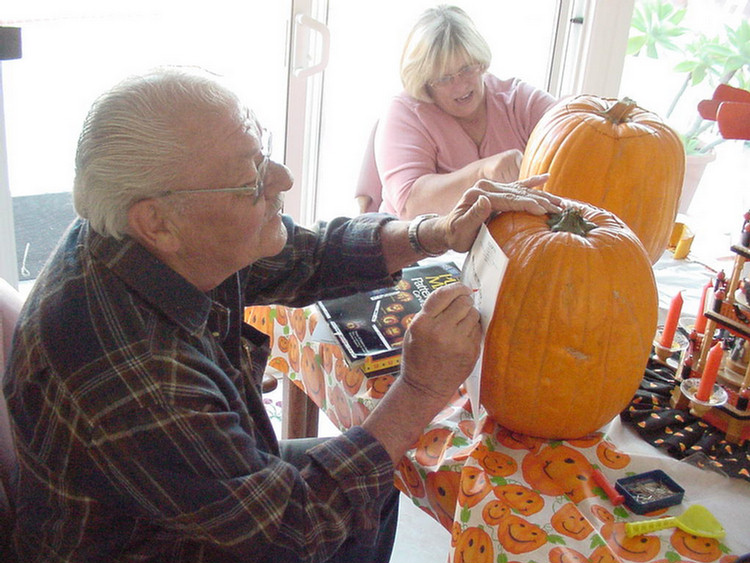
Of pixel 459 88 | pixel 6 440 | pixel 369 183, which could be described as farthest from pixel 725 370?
pixel 369 183

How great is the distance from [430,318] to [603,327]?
0.76 feet

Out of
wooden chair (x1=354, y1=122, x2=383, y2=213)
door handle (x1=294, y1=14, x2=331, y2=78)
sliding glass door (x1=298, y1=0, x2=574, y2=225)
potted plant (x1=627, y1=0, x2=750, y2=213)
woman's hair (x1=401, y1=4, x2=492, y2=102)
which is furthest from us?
potted plant (x1=627, y1=0, x2=750, y2=213)

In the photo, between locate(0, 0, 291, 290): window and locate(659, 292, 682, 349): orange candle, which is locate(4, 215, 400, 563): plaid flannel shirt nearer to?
locate(659, 292, 682, 349): orange candle

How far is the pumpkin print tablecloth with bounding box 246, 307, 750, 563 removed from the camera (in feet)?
2.68

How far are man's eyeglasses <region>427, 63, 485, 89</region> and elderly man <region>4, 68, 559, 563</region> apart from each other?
1.04 meters

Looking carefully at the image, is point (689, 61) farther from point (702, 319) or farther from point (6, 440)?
point (6, 440)

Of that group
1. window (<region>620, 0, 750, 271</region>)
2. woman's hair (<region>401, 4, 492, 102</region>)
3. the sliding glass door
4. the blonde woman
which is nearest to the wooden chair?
the blonde woman

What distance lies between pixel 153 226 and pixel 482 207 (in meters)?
0.47

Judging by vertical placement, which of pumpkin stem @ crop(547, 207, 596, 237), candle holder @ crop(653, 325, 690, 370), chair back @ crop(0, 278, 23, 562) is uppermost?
pumpkin stem @ crop(547, 207, 596, 237)

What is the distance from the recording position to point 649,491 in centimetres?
89

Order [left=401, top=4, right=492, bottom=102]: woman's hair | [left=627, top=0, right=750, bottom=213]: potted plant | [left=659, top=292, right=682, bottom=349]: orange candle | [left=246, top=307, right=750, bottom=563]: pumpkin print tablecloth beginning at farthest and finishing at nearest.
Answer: [left=627, top=0, right=750, bottom=213]: potted plant
[left=401, top=4, right=492, bottom=102]: woman's hair
[left=659, top=292, right=682, bottom=349]: orange candle
[left=246, top=307, right=750, bottom=563]: pumpkin print tablecloth

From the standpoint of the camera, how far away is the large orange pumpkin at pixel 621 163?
126 cm

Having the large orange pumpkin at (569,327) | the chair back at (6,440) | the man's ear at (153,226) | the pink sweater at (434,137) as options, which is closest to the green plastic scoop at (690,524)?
the large orange pumpkin at (569,327)

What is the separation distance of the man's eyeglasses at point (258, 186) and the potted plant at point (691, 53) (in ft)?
8.58
